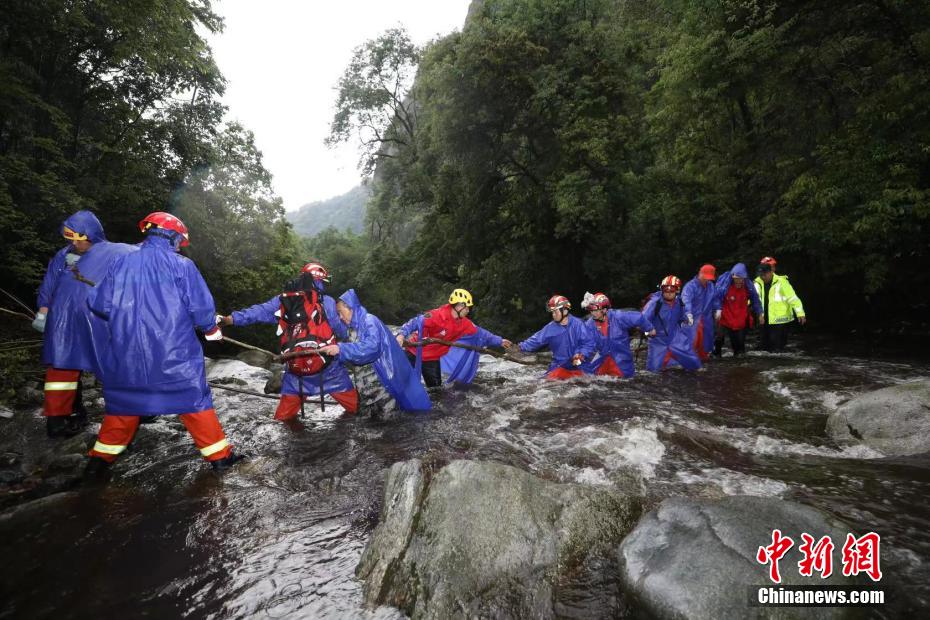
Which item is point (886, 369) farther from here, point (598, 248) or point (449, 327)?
point (598, 248)

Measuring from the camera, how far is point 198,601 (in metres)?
2.43

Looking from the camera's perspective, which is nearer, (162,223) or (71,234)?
(162,223)

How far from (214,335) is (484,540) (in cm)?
310

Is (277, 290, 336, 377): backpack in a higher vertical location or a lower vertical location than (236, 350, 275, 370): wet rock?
higher

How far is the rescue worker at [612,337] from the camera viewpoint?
25.6 ft

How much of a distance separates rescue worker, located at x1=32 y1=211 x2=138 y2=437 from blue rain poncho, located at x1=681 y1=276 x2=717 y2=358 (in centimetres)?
Result: 909

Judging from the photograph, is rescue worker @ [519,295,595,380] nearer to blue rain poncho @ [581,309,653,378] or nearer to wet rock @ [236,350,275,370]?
blue rain poncho @ [581,309,653,378]

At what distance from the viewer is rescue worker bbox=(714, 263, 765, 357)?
9.33 metres

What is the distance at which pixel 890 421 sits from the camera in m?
4.38

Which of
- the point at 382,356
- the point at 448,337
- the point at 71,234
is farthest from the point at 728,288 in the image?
the point at 71,234

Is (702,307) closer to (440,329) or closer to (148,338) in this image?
(440,329)

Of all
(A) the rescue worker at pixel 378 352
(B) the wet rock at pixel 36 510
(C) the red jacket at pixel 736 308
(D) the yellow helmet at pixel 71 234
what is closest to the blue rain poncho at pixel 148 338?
(B) the wet rock at pixel 36 510

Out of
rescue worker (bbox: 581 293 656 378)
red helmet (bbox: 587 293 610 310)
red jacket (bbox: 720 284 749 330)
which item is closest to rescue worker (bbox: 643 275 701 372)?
rescue worker (bbox: 581 293 656 378)

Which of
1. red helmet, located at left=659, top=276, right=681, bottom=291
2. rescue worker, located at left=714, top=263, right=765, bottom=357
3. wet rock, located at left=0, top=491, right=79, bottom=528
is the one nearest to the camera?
wet rock, located at left=0, top=491, right=79, bottom=528
